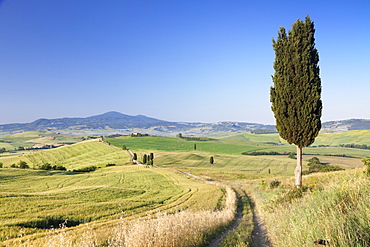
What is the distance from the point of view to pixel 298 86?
19953 mm

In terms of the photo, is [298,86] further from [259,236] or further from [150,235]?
[150,235]

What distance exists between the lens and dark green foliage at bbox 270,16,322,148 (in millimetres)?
19578

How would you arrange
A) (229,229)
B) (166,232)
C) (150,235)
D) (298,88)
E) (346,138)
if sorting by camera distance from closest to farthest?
(150,235)
(166,232)
(229,229)
(298,88)
(346,138)

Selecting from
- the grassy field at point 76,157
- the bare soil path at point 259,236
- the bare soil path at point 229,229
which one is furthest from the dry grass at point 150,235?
the grassy field at point 76,157

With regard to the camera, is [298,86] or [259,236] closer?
[259,236]

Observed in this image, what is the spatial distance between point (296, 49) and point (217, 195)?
50.6 feet

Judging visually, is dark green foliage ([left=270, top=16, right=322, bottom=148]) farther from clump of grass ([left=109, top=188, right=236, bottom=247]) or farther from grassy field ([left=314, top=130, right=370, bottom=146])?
grassy field ([left=314, top=130, right=370, bottom=146])

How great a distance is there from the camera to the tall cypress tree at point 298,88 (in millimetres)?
19578

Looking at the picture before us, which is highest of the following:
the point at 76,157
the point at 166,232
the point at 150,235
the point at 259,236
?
the point at 150,235

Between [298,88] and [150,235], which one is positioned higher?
[298,88]

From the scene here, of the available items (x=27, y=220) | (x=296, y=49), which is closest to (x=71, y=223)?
(x=27, y=220)

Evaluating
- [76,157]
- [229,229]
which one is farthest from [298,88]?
[76,157]

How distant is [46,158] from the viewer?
87.2 metres

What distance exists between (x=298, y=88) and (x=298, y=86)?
0.57 ft
